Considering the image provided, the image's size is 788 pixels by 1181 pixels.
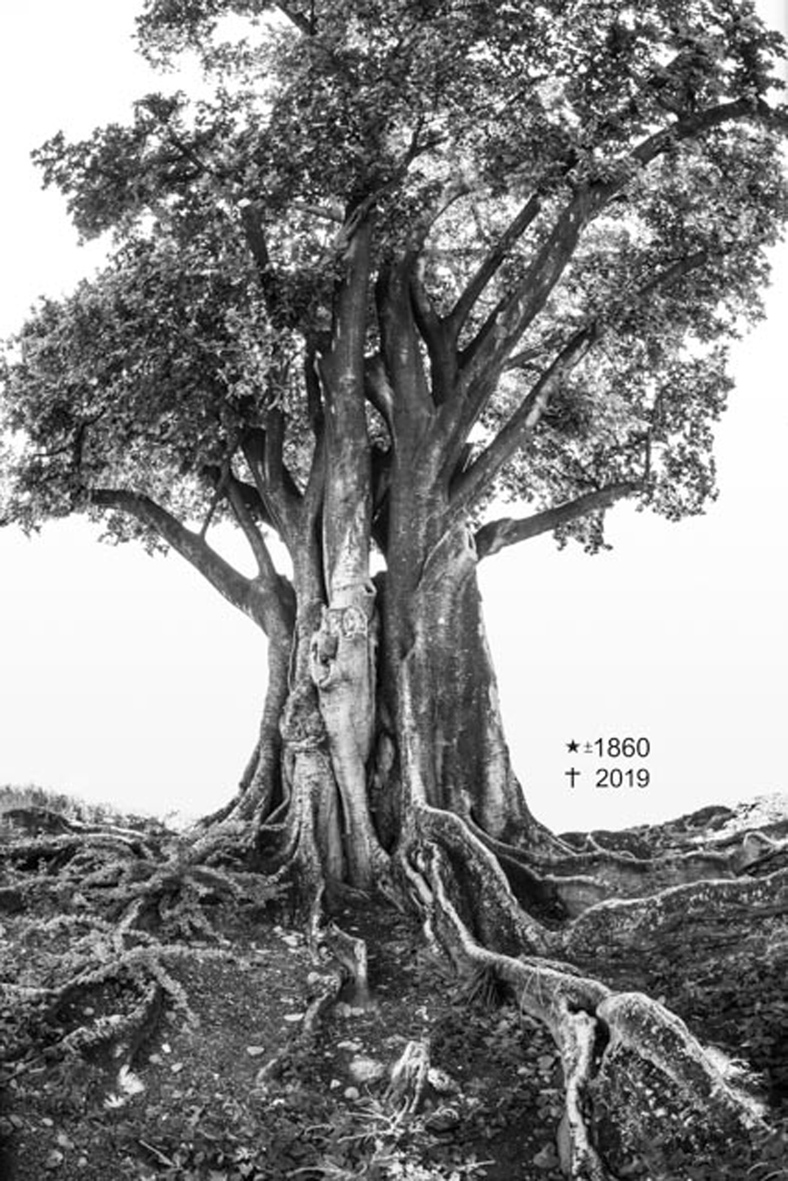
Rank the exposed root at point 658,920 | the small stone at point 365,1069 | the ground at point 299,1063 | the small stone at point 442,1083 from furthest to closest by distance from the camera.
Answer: the exposed root at point 658,920 → the small stone at point 365,1069 → the small stone at point 442,1083 → the ground at point 299,1063

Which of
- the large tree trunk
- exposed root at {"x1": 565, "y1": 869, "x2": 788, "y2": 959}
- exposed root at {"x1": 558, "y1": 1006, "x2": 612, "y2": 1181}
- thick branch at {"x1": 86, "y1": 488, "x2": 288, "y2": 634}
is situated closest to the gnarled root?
exposed root at {"x1": 558, "y1": 1006, "x2": 612, "y2": 1181}

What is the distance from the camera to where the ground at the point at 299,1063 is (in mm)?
4363

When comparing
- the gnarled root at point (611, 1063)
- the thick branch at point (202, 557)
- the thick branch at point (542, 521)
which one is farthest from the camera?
the thick branch at point (542, 521)

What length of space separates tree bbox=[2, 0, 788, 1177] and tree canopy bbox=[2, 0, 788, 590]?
0.07 ft

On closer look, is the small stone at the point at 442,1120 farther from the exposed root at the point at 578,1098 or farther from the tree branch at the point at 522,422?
the tree branch at the point at 522,422

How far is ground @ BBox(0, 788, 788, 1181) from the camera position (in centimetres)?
436

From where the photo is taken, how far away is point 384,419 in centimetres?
867

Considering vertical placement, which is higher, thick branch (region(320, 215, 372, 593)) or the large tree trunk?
thick branch (region(320, 215, 372, 593))

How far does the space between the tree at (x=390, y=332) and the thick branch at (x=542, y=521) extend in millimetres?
30

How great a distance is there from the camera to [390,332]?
8.51 meters

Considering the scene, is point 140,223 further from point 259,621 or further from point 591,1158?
point 591,1158

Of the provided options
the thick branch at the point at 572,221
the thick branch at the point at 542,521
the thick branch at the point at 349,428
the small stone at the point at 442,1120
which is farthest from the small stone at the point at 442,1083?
the thick branch at the point at 572,221

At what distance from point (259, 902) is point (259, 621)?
7.66 ft

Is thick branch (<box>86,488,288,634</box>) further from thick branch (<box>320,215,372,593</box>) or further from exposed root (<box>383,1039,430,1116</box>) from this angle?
exposed root (<box>383,1039,430,1116</box>)
